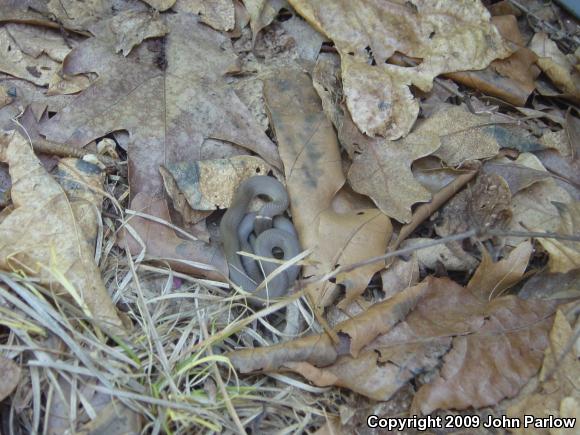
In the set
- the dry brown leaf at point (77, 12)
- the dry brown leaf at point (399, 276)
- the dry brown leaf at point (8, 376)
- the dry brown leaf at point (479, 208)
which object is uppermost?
the dry brown leaf at point (77, 12)

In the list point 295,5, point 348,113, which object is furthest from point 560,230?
point 295,5

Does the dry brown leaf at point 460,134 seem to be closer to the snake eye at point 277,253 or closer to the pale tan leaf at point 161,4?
the snake eye at point 277,253

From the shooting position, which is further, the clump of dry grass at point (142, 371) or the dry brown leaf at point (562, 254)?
the dry brown leaf at point (562, 254)

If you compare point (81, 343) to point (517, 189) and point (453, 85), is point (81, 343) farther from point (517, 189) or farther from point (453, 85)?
point (453, 85)

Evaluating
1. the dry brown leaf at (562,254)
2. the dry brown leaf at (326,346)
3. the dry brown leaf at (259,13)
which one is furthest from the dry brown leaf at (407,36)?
the dry brown leaf at (326,346)

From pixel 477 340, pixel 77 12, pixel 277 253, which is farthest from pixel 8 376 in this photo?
pixel 77 12

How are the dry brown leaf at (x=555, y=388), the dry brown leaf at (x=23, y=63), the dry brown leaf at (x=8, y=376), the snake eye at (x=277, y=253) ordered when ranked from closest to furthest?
the dry brown leaf at (x=8, y=376), the dry brown leaf at (x=555, y=388), the snake eye at (x=277, y=253), the dry brown leaf at (x=23, y=63)
